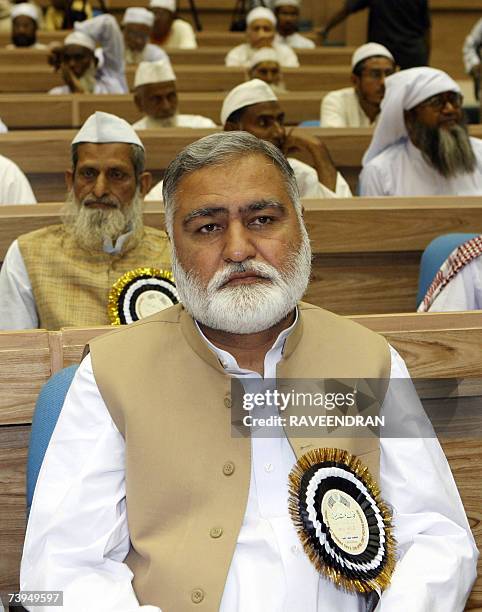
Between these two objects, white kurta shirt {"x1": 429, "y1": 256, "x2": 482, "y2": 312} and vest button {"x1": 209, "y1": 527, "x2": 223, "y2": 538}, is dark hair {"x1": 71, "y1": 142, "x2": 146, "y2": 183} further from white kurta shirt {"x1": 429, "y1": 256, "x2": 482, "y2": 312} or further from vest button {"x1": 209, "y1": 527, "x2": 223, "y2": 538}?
vest button {"x1": 209, "y1": 527, "x2": 223, "y2": 538}

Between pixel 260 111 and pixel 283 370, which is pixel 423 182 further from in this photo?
pixel 283 370

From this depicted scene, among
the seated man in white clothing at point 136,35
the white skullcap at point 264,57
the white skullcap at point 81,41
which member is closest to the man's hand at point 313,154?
the white skullcap at point 264,57

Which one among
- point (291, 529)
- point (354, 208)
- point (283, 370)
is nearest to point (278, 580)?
point (291, 529)

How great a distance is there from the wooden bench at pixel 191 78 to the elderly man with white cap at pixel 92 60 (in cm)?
13

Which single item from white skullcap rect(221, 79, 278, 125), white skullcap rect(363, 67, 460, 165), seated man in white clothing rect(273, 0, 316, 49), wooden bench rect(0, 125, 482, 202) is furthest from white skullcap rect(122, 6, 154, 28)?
white skullcap rect(363, 67, 460, 165)

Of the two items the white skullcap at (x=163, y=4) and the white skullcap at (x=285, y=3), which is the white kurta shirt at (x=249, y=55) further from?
the white skullcap at (x=285, y=3)

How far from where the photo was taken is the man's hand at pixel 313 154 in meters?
4.44

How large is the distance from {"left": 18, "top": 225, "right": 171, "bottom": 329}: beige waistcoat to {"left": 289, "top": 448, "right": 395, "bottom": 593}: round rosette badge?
1.35 m

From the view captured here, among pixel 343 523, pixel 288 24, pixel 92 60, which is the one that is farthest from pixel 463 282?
pixel 288 24

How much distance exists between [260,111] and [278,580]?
316 centimetres

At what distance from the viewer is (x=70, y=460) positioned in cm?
158

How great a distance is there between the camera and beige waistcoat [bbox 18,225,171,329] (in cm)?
285

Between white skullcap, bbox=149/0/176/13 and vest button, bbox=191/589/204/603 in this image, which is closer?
vest button, bbox=191/589/204/603

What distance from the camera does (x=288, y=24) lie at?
30.3 ft
